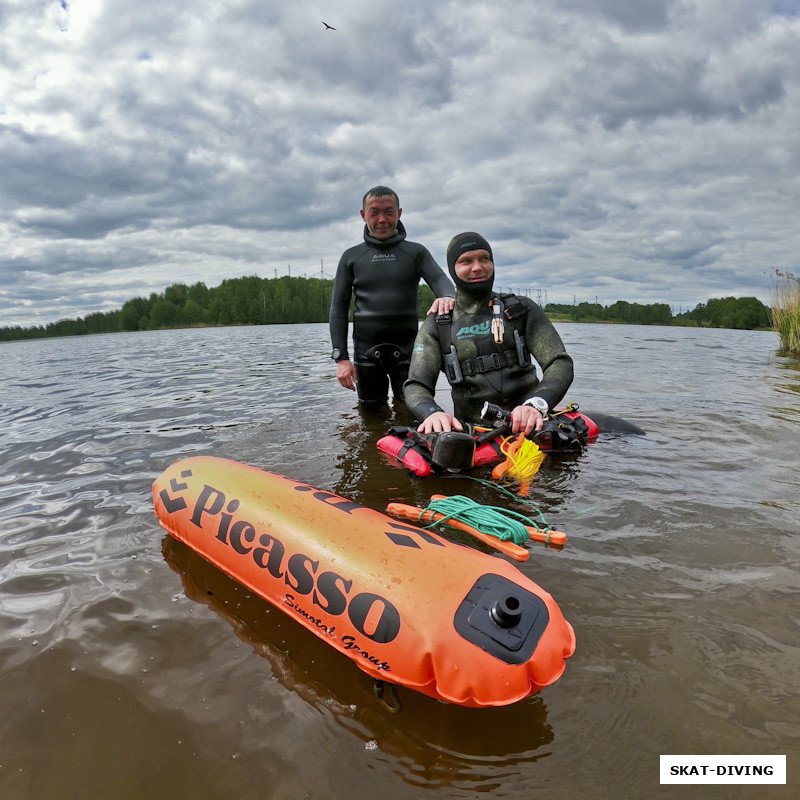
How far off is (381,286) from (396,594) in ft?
16.8

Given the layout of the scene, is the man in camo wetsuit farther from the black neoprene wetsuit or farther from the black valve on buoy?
the black valve on buoy

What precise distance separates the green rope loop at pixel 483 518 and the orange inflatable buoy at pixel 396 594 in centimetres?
50

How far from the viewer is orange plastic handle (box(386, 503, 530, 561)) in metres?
2.49

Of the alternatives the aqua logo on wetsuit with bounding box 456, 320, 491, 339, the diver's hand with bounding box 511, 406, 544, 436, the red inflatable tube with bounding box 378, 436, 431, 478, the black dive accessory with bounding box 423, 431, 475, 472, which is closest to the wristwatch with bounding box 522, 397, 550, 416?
the diver's hand with bounding box 511, 406, 544, 436

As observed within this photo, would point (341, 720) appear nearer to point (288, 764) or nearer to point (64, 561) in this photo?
point (288, 764)

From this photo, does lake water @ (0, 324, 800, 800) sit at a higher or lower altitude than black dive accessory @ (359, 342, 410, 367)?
lower

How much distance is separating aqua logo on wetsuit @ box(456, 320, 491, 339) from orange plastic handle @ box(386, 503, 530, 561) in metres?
2.35

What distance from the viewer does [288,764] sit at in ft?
5.53

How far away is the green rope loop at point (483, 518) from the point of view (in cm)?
270

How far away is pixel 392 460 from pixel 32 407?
28.1ft

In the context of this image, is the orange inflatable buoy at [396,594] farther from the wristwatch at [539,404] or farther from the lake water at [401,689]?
the wristwatch at [539,404]

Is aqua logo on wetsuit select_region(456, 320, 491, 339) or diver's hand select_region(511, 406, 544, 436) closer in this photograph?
Answer: diver's hand select_region(511, 406, 544, 436)

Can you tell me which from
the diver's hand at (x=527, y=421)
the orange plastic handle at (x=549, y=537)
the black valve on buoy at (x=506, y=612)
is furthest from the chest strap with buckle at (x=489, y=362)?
the black valve on buoy at (x=506, y=612)

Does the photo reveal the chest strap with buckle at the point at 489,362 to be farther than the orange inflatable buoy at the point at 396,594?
Yes
